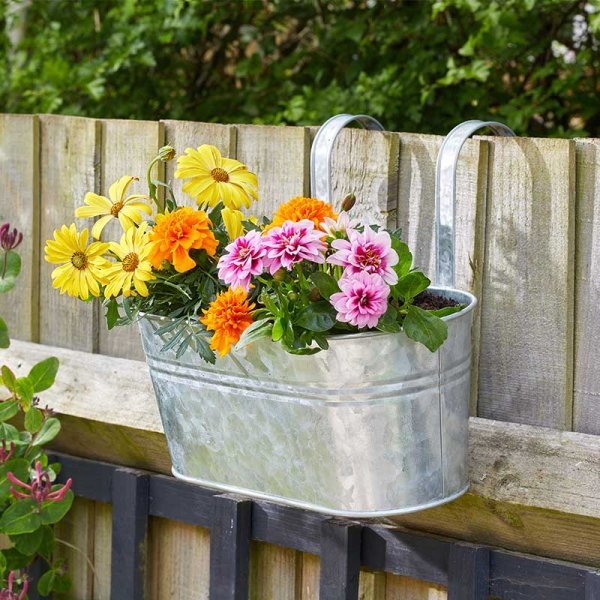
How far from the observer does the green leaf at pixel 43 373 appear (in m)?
2.04

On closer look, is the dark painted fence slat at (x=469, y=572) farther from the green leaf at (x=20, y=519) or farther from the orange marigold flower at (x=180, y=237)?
the green leaf at (x=20, y=519)

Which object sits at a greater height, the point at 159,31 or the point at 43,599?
the point at 159,31

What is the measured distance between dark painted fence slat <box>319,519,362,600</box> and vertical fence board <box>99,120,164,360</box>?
1.82 feet

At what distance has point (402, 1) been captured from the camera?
3.00m

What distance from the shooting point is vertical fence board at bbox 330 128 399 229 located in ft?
5.84

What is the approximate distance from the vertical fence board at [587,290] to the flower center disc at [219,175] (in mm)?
515

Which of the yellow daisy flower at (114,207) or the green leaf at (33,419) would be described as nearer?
the yellow daisy flower at (114,207)

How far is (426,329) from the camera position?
137 centimetres

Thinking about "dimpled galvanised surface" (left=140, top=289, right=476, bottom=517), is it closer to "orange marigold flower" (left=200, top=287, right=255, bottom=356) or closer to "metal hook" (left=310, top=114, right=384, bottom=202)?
"orange marigold flower" (left=200, top=287, right=255, bottom=356)

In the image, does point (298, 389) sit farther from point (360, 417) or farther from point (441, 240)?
point (441, 240)

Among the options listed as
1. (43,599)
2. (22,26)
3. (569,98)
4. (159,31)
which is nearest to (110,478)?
(43,599)

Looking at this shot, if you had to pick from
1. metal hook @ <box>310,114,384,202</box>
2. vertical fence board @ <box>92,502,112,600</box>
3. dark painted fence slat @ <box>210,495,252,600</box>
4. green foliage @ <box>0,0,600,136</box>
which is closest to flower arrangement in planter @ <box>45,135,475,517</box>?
metal hook @ <box>310,114,384,202</box>

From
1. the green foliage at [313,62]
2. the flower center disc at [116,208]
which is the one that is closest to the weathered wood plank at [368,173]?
the flower center disc at [116,208]

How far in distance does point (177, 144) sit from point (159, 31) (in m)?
1.06
